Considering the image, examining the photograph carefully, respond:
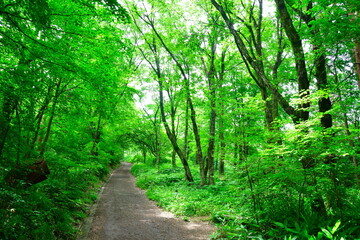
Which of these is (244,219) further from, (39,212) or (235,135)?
(39,212)

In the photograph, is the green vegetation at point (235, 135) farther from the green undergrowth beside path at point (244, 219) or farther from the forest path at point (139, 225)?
the forest path at point (139, 225)

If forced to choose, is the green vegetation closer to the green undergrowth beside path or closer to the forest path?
the green undergrowth beside path

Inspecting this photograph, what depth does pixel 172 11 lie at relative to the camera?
1162 cm

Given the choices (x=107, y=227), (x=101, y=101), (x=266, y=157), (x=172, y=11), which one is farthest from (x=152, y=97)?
(x=266, y=157)

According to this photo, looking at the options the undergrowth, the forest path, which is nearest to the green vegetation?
the undergrowth

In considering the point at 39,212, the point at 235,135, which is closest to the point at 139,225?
the point at 39,212

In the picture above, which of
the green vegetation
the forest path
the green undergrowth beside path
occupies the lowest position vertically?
the forest path

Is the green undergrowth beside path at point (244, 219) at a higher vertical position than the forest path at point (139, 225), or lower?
higher

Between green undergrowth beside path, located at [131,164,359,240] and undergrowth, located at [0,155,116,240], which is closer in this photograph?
undergrowth, located at [0,155,116,240]

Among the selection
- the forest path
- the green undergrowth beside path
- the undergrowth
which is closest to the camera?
the undergrowth

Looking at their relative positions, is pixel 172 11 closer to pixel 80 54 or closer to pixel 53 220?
pixel 80 54

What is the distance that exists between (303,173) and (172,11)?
36.6 ft

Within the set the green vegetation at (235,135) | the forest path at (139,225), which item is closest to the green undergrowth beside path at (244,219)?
the green vegetation at (235,135)

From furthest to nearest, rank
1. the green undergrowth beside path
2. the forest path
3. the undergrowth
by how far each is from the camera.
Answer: the forest path
the green undergrowth beside path
the undergrowth
